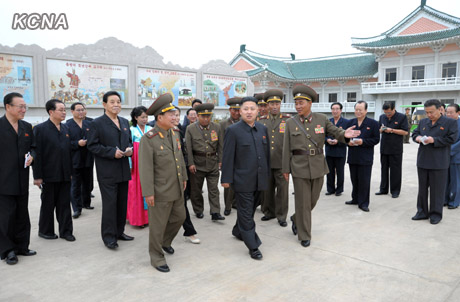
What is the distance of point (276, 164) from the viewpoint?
4.71 m

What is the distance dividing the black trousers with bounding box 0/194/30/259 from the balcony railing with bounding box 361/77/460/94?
27.6m

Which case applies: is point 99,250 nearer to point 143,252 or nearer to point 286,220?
point 143,252

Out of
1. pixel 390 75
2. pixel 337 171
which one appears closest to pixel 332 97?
pixel 390 75

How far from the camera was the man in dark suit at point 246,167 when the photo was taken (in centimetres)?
349

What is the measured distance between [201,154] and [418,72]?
27.0 metres

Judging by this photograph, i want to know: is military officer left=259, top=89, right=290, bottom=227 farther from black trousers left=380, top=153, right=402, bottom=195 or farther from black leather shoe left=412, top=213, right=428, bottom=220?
black trousers left=380, top=153, right=402, bottom=195

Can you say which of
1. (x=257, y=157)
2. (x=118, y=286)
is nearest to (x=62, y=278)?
(x=118, y=286)

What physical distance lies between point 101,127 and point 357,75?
29.6m

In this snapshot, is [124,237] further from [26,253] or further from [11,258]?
[11,258]

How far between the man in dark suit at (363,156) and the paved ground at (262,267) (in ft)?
2.70

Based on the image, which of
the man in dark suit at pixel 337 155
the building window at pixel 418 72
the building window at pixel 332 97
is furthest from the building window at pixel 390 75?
the man in dark suit at pixel 337 155

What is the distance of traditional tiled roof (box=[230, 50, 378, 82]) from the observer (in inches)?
1172

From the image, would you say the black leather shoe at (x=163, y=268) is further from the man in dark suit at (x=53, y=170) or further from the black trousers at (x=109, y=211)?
the man in dark suit at (x=53, y=170)

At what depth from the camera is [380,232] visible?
4219mm
